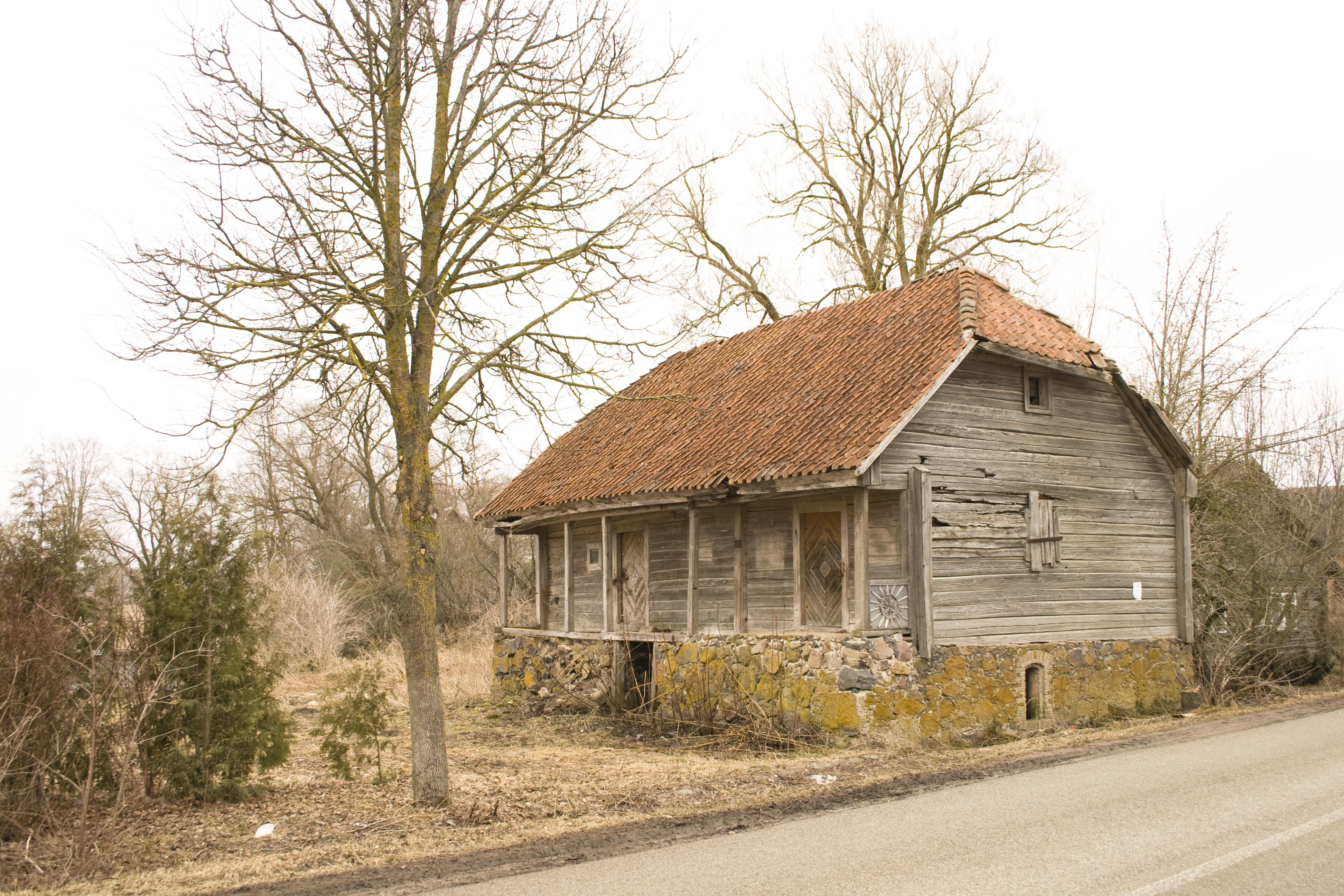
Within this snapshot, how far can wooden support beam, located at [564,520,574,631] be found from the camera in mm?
18250

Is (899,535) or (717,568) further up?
(899,535)

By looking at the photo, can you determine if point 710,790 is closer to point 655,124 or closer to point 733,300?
point 655,124

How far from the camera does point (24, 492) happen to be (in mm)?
8227

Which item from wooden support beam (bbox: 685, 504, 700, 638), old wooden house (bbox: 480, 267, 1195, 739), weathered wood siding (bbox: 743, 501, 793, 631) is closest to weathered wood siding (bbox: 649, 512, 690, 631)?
old wooden house (bbox: 480, 267, 1195, 739)

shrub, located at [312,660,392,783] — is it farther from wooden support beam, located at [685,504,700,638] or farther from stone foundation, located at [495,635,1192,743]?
wooden support beam, located at [685,504,700,638]

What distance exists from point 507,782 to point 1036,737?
676 cm

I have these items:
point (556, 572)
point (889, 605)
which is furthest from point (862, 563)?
point (556, 572)

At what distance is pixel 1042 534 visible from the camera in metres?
14.6

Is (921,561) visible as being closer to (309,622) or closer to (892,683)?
(892,683)

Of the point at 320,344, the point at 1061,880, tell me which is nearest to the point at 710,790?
the point at 1061,880

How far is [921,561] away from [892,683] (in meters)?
1.51

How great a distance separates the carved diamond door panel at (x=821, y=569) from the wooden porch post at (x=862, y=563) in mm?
751

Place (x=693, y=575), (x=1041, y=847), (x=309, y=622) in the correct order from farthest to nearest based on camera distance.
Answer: (x=309, y=622), (x=693, y=575), (x=1041, y=847)

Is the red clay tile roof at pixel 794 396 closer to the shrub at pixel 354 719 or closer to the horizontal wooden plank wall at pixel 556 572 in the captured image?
the horizontal wooden plank wall at pixel 556 572
